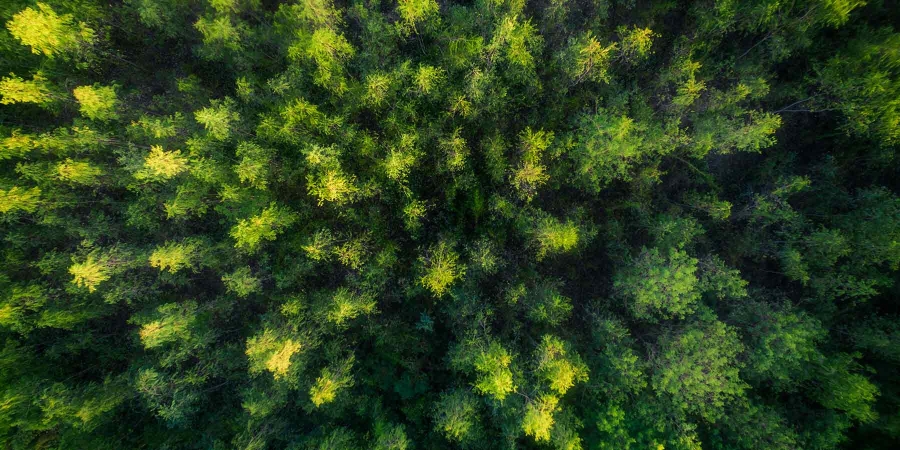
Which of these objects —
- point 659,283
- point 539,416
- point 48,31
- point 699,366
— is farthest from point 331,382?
point 48,31

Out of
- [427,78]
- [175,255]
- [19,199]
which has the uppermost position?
[427,78]

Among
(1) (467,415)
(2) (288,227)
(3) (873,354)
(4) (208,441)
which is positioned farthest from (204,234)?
(3) (873,354)

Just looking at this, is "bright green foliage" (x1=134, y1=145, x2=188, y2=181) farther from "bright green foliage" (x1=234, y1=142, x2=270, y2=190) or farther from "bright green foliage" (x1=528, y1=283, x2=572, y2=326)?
"bright green foliage" (x1=528, y1=283, x2=572, y2=326)

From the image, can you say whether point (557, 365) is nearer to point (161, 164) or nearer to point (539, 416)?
point (539, 416)

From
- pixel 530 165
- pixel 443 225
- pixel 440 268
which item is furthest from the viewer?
pixel 443 225

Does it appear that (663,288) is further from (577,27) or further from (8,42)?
(8,42)

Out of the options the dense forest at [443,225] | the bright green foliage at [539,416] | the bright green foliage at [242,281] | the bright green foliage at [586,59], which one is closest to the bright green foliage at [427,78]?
the dense forest at [443,225]
